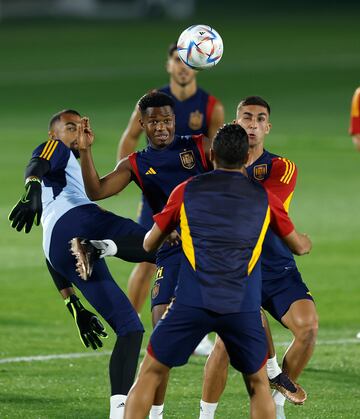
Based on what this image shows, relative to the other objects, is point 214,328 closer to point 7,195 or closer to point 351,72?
point 7,195

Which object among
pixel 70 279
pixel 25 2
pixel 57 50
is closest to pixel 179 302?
pixel 70 279

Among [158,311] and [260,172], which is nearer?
[158,311]

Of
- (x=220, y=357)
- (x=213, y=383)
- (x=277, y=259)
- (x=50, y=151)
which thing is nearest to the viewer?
(x=213, y=383)

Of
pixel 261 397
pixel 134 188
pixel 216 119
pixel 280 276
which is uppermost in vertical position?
pixel 216 119

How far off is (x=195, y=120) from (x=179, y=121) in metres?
0.16

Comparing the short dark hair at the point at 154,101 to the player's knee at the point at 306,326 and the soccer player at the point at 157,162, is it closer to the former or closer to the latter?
the soccer player at the point at 157,162

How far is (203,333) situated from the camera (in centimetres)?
742

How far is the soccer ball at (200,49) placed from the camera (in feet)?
32.4

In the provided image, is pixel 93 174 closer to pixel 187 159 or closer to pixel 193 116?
pixel 187 159

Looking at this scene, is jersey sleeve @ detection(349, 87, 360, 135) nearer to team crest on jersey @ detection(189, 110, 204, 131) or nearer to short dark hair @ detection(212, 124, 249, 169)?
team crest on jersey @ detection(189, 110, 204, 131)

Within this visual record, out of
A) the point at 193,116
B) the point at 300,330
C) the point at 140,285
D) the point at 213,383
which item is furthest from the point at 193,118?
the point at 213,383

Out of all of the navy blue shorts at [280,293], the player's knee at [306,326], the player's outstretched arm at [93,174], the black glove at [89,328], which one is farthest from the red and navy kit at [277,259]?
the black glove at [89,328]

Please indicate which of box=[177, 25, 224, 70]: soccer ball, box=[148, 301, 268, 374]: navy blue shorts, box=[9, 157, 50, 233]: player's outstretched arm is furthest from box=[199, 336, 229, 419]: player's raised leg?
box=[177, 25, 224, 70]: soccer ball

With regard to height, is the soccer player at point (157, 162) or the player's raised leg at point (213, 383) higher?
the soccer player at point (157, 162)
